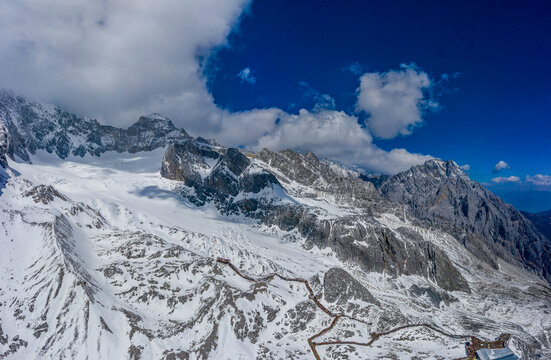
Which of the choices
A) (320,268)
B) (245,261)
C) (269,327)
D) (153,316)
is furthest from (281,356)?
(320,268)

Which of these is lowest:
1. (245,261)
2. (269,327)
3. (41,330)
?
(41,330)

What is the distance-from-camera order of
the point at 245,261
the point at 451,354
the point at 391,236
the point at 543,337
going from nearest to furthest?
the point at 451,354 → the point at 543,337 → the point at 245,261 → the point at 391,236

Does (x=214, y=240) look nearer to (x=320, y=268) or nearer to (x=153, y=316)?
(x=320, y=268)

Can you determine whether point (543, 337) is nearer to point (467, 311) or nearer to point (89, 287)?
point (467, 311)

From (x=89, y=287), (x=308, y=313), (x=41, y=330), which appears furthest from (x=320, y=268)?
(x=41, y=330)

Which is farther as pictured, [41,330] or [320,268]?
[320,268]

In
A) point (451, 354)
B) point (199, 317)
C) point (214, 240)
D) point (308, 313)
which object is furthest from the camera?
point (214, 240)

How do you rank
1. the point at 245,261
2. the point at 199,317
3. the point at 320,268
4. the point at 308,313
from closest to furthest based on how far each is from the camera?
the point at 199,317
the point at 308,313
the point at 245,261
the point at 320,268

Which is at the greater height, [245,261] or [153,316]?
[245,261]

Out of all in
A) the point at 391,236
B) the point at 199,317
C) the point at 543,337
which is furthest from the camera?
the point at 391,236
